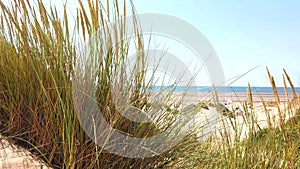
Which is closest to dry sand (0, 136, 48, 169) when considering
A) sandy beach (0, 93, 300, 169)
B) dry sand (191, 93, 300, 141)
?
sandy beach (0, 93, 300, 169)

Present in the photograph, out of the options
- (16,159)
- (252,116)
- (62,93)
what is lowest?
(16,159)

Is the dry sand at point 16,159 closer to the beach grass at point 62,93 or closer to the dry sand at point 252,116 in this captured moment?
the beach grass at point 62,93

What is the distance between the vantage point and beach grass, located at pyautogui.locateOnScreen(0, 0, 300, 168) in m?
1.46

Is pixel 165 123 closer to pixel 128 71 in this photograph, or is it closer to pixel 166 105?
pixel 166 105

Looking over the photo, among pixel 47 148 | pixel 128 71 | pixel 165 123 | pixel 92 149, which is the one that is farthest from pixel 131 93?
pixel 47 148

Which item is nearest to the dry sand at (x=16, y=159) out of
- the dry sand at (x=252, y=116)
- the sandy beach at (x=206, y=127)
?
the sandy beach at (x=206, y=127)

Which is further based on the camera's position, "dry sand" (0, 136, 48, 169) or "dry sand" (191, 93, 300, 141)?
"dry sand" (191, 93, 300, 141)

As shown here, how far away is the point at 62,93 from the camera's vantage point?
59.2 inches

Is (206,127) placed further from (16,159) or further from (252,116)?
(16,159)

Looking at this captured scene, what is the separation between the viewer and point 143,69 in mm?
1696

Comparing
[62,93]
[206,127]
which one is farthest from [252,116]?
[62,93]

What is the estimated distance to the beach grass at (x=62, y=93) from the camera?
4.77 ft

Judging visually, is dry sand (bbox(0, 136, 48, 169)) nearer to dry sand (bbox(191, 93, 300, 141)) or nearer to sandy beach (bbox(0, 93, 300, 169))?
sandy beach (bbox(0, 93, 300, 169))

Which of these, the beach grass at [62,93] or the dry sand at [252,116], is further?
the dry sand at [252,116]
